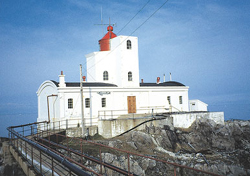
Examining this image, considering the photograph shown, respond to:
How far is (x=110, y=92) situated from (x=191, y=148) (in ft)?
31.4

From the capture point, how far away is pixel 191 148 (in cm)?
2005

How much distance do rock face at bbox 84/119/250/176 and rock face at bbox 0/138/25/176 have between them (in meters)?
4.78

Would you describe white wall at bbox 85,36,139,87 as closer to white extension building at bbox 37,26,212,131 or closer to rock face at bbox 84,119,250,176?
white extension building at bbox 37,26,212,131

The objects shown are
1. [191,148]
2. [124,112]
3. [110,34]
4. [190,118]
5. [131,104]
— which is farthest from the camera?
[110,34]

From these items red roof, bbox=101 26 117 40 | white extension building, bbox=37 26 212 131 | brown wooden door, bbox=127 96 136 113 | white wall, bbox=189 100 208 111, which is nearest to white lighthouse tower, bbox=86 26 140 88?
white extension building, bbox=37 26 212 131

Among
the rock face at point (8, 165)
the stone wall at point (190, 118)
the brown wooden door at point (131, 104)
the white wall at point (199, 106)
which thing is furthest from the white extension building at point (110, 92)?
the rock face at point (8, 165)

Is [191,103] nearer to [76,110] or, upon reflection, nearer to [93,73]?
[93,73]

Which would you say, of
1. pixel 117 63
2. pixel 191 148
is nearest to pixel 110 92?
pixel 117 63

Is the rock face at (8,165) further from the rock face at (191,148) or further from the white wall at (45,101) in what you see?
the white wall at (45,101)

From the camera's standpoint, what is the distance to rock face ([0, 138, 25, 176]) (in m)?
10.9

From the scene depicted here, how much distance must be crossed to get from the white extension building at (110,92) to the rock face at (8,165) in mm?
8628

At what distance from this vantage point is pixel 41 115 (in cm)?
2445

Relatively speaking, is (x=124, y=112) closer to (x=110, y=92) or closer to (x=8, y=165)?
(x=110, y=92)

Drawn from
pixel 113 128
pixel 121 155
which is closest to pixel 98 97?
pixel 113 128
